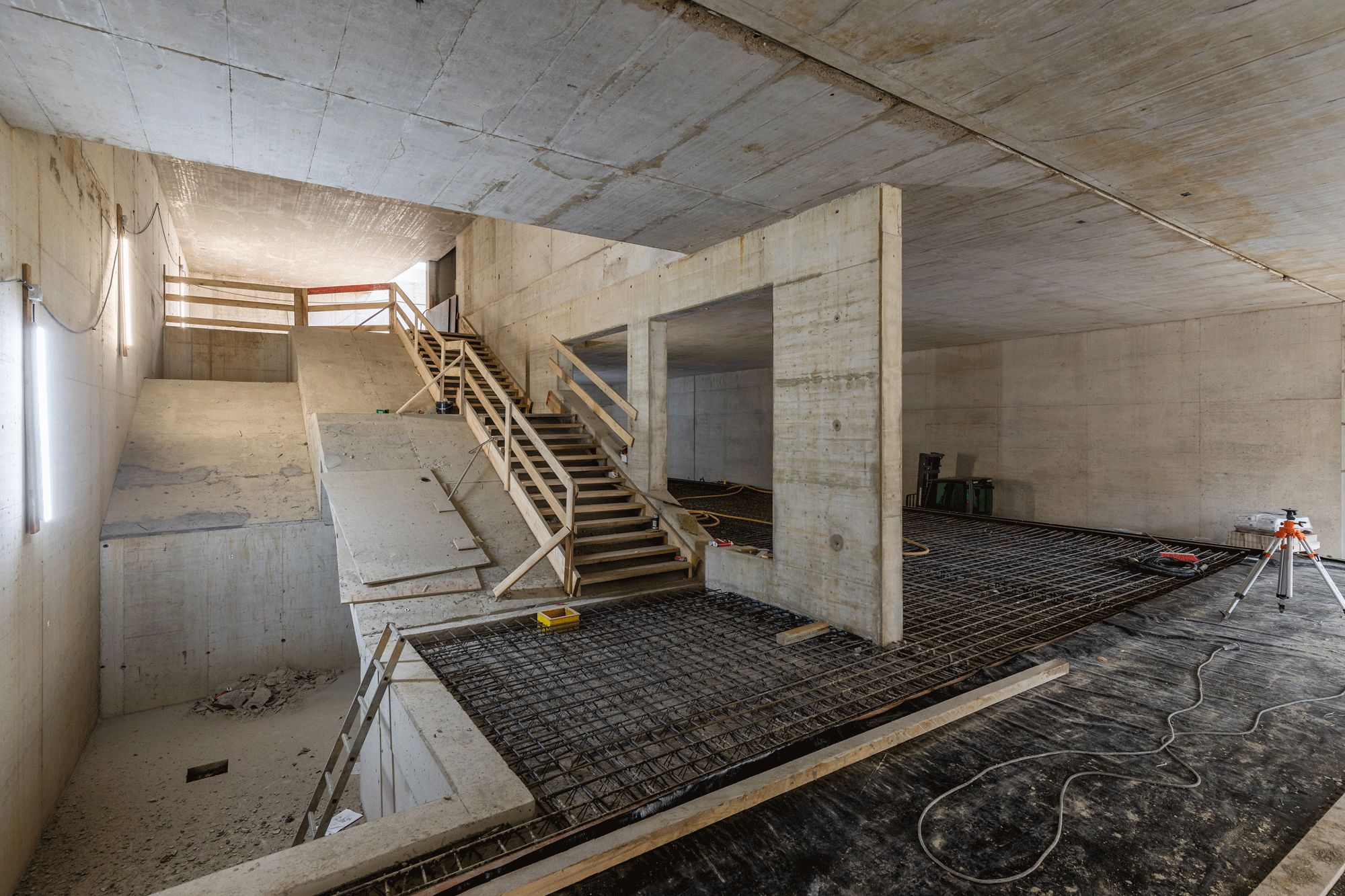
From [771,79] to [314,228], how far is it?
1531 centimetres

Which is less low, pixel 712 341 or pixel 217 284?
pixel 217 284

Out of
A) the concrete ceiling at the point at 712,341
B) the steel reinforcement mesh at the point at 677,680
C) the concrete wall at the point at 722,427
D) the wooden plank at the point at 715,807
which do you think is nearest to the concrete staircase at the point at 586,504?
the steel reinforcement mesh at the point at 677,680

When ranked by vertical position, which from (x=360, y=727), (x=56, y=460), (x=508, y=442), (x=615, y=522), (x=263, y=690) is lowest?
(x=263, y=690)

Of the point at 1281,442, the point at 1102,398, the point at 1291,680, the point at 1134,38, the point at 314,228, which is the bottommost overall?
the point at 1291,680

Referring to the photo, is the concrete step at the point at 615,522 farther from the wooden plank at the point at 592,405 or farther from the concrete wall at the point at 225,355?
the concrete wall at the point at 225,355

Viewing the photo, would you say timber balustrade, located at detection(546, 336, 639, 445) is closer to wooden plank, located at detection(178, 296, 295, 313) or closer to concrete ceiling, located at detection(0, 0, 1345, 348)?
concrete ceiling, located at detection(0, 0, 1345, 348)

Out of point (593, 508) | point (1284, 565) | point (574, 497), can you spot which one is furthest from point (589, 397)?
point (1284, 565)

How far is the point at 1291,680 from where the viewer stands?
424 cm

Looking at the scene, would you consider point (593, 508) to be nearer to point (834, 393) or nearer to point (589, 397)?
point (589, 397)

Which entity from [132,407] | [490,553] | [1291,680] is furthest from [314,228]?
[1291,680]

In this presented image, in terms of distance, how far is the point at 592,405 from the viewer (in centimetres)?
970

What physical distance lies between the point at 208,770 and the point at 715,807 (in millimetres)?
5841

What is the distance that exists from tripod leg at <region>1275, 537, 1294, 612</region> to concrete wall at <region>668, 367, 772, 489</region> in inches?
413

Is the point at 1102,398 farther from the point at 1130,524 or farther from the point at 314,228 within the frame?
the point at 314,228
